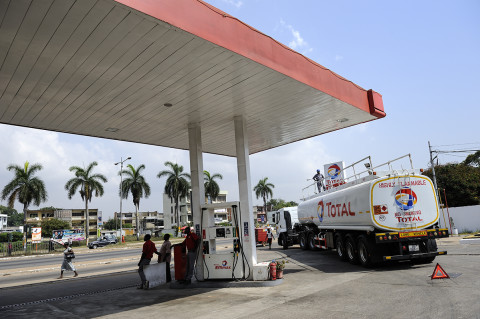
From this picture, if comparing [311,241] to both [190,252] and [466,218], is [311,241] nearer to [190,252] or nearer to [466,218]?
[190,252]

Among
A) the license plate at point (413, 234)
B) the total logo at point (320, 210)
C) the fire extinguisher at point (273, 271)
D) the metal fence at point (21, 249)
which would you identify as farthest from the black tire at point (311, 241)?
the metal fence at point (21, 249)

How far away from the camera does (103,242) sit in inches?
1786

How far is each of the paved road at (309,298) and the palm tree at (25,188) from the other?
1355 inches

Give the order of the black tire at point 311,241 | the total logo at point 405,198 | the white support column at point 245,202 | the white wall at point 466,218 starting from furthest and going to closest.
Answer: the white wall at point 466,218 → the black tire at point 311,241 → the total logo at point 405,198 → the white support column at point 245,202

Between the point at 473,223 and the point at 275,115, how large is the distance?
2406 cm

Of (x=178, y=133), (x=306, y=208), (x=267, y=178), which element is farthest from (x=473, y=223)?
(x=267, y=178)

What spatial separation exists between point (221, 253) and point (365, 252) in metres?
5.24

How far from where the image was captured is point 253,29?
284 inches

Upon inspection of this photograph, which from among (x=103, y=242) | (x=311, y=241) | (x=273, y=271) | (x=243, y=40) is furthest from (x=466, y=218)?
(x=103, y=242)

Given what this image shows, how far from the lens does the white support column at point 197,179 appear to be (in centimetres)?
1099

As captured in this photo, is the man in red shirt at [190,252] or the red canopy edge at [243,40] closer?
the red canopy edge at [243,40]

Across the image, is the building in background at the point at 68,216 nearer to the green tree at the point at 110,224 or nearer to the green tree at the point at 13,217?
the green tree at the point at 110,224

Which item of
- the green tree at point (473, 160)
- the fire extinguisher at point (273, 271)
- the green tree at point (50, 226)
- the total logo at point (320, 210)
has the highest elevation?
the green tree at point (473, 160)

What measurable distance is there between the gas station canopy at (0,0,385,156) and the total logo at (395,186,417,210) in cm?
271
